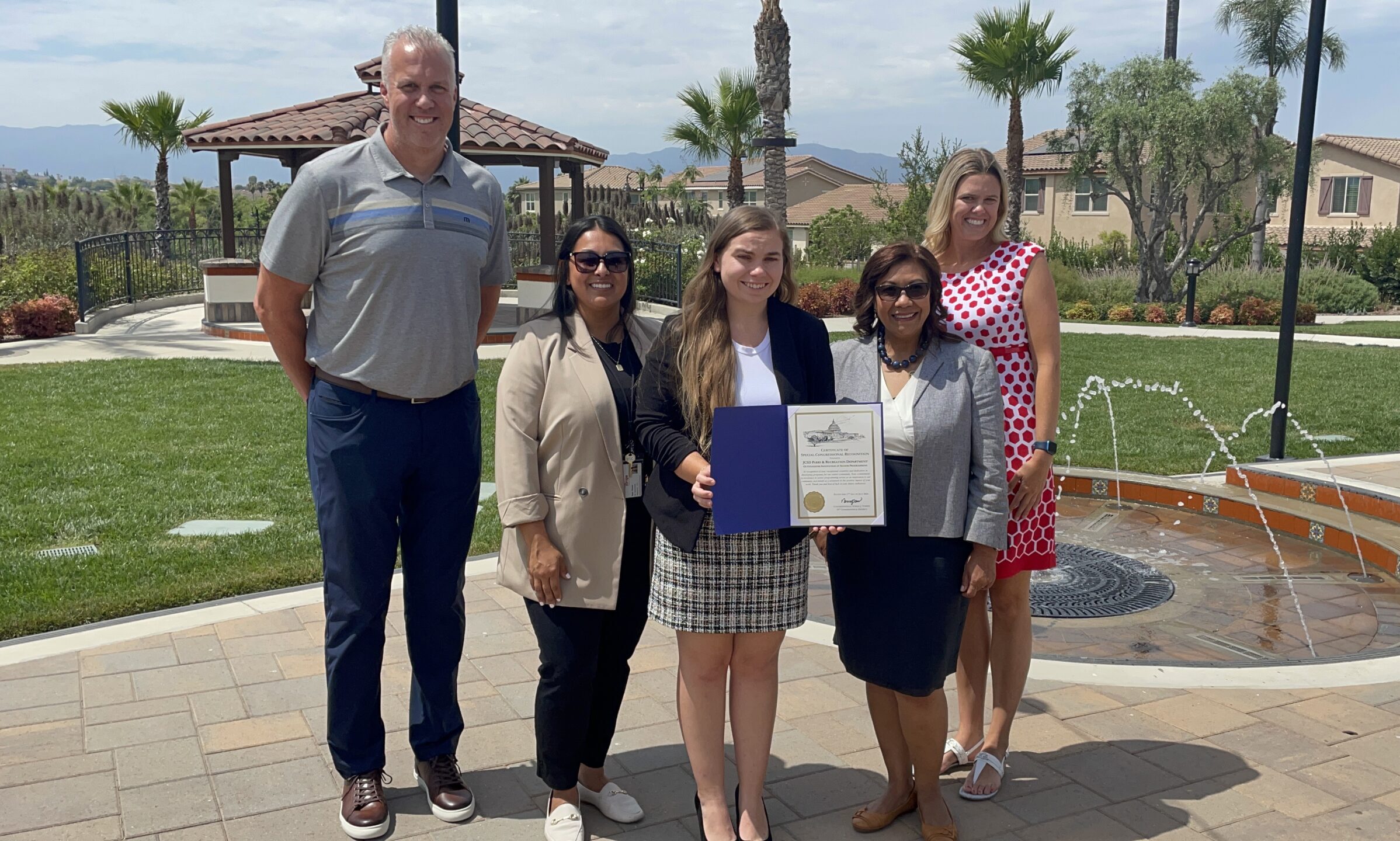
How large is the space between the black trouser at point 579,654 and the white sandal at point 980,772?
1.13 meters

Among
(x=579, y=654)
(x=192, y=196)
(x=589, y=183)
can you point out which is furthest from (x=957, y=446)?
(x=589, y=183)

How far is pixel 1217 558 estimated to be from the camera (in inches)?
254

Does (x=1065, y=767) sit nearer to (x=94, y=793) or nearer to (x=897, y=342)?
(x=897, y=342)

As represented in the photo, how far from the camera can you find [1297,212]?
7879mm

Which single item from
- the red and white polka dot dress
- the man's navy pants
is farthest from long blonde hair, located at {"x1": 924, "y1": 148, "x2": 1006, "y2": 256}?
the man's navy pants

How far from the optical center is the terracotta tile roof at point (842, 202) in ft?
181

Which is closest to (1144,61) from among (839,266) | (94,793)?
(839,266)

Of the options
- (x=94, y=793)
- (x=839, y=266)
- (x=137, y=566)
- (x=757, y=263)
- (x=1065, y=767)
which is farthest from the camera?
(x=839, y=266)

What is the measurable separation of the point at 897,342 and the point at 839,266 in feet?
106

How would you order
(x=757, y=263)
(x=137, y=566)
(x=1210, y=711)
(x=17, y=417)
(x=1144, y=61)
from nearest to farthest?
(x=757, y=263), (x=1210, y=711), (x=137, y=566), (x=17, y=417), (x=1144, y=61)

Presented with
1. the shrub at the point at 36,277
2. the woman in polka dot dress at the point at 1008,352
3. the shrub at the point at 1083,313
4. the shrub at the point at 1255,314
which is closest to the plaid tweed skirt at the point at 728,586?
the woman in polka dot dress at the point at 1008,352

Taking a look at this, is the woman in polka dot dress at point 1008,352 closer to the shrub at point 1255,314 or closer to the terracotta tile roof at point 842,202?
the shrub at point 1255,314

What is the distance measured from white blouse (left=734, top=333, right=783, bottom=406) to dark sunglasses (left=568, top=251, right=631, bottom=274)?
0.41 meters

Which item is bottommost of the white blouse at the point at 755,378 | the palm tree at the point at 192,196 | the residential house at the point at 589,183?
the white blouse at the point at 755,378
